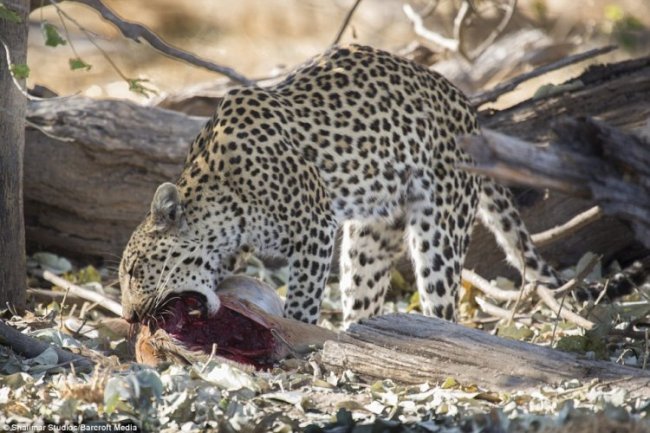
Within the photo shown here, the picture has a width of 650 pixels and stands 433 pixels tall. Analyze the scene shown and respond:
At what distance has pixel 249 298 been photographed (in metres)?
7.55

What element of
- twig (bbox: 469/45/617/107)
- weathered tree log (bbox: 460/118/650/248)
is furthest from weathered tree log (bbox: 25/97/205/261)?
weathered tree log (bbox: 460/118/650/248)

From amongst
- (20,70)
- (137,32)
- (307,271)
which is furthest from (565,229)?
(20,70)

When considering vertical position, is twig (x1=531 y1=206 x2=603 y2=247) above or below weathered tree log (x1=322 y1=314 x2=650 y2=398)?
above

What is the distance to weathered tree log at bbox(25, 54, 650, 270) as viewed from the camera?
953cm

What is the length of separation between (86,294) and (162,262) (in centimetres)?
129

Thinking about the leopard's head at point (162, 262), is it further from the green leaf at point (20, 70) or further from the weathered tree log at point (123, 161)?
the weathered tree log at point (123, 161)

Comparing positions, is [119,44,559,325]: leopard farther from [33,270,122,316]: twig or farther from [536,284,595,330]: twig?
[33,270,122,316]: twig

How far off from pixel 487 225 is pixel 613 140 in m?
4.32

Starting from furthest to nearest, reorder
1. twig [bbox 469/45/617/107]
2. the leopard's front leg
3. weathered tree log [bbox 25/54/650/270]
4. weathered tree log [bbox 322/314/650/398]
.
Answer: twig [bbox 469/45/617/107] < weathered tree log [bbox 25/54/650/270] < the leopard's front leg < weathered tree log [bbox 322/314/650/398]

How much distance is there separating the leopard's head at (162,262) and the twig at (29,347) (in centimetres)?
89

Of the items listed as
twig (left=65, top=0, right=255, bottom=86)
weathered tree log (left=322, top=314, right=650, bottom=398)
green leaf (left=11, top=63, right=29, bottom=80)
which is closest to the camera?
weathered tree log (left=322, top=314, right=650, bottom=398)

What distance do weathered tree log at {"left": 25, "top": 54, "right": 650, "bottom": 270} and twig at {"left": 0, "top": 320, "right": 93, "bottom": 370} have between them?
3337 mm

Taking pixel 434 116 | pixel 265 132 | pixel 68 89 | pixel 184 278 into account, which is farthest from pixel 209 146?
pixel 68 89

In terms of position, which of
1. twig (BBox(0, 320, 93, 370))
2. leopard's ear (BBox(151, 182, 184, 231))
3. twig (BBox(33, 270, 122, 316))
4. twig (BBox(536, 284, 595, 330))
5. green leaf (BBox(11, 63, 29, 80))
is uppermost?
green leaf (BBox(11, 63, 29, 80))
